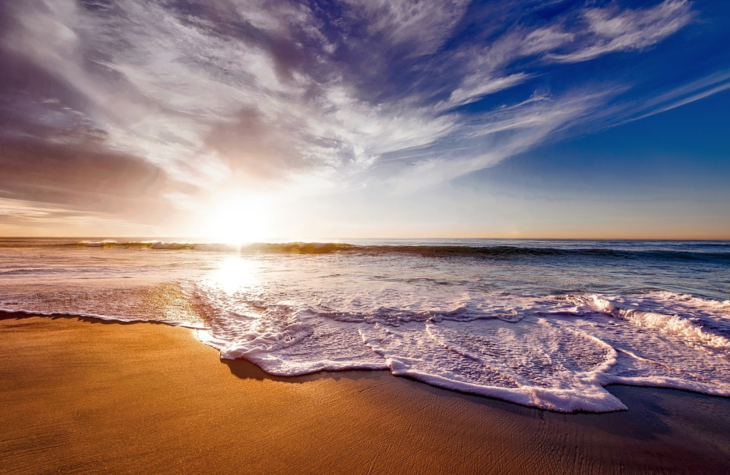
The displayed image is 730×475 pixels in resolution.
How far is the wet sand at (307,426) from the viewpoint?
1.91 metres

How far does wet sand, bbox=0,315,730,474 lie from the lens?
75.2 inches

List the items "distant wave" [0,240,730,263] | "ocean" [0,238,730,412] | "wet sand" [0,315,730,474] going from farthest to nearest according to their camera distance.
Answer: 1. "distant wave" [0,240,730,263]
2. "ocean" [0,238,730,412]
3. "wet sand" [0,315,730,474]

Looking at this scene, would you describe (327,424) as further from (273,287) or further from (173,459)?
(273,287)

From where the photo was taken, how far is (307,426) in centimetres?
228

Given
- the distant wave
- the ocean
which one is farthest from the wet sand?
the distant wave

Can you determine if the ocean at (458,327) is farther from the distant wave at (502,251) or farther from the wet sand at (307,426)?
the distant wave at (502,251)

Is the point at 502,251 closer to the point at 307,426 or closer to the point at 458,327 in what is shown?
the point at 458,327

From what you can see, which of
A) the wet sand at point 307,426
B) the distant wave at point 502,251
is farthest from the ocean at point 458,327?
the distant wave at point 502,251

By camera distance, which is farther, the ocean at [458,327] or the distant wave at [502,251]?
the distant wave at [502,251]

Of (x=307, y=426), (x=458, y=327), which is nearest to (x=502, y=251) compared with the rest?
(x=458, y=327)

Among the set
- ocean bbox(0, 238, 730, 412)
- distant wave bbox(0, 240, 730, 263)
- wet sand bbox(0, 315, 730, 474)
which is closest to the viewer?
wet sand bbox(0, 315, 730, 474)

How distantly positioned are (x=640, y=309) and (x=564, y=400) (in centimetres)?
459

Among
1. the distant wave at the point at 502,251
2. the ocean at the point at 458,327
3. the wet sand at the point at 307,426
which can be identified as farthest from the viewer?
the distant wave at the point at 502,251

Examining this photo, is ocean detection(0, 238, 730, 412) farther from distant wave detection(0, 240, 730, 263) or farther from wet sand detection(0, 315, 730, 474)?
distant wave detection(0, 240, 730, 263)
